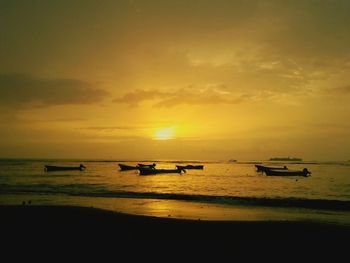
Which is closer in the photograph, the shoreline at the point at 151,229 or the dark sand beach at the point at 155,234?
the dark sand beach at the point at 155,234

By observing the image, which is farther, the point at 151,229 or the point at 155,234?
the point at 151,229

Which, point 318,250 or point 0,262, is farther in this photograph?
point 318,250

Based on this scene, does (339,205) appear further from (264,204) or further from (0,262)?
(0,262)

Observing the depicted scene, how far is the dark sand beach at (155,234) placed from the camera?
10648 millimetres

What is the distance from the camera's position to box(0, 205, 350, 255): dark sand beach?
419 inches

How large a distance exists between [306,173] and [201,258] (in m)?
70.5

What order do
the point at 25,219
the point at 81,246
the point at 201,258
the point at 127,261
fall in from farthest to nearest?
the point at 25,219, the point at 81,246, the point at 201,258, the point at 127,261

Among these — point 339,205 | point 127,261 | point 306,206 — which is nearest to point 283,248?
point 127,261

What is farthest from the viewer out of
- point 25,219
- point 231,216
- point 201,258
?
point 231,216

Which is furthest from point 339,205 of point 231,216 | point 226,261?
point 226,261

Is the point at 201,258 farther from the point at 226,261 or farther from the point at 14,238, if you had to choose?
the point at 14,238

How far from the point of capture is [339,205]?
30031mm

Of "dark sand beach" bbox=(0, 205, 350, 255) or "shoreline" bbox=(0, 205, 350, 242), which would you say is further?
"shoreline" bbox=(0, 205, 350, 242)

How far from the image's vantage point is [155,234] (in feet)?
40.3
